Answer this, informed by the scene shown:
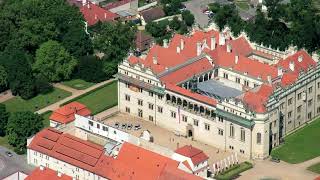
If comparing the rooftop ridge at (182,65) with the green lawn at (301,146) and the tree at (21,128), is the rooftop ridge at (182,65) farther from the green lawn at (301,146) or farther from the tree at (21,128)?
the tree at (21,128)

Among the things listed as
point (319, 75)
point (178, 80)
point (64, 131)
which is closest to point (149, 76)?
point (178, 80)

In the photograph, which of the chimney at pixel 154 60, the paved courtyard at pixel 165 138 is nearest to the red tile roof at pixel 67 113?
the paved courtyard at pixel 165 138

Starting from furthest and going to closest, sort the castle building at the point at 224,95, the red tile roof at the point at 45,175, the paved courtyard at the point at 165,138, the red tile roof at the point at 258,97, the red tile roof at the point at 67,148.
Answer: the paved courtyard at the point at 165,138 → the castle building at the point at 224,95 → the red tile roof at the point at 258,97 → the red tile roof at the point at 67,148 → the red tile roof at the point at 45,175

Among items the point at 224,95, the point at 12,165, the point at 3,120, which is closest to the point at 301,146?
the point at 224,95

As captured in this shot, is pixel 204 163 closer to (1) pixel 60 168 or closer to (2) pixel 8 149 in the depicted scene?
(1) pixel 60 168

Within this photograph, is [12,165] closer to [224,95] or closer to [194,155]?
[194,155]

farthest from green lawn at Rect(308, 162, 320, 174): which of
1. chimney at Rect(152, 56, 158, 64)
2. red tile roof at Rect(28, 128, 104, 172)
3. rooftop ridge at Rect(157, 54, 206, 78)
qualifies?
chimney at Rect(152, 56, 158, 64)

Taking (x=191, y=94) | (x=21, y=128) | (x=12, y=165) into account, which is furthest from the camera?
(x=191, y=94)
